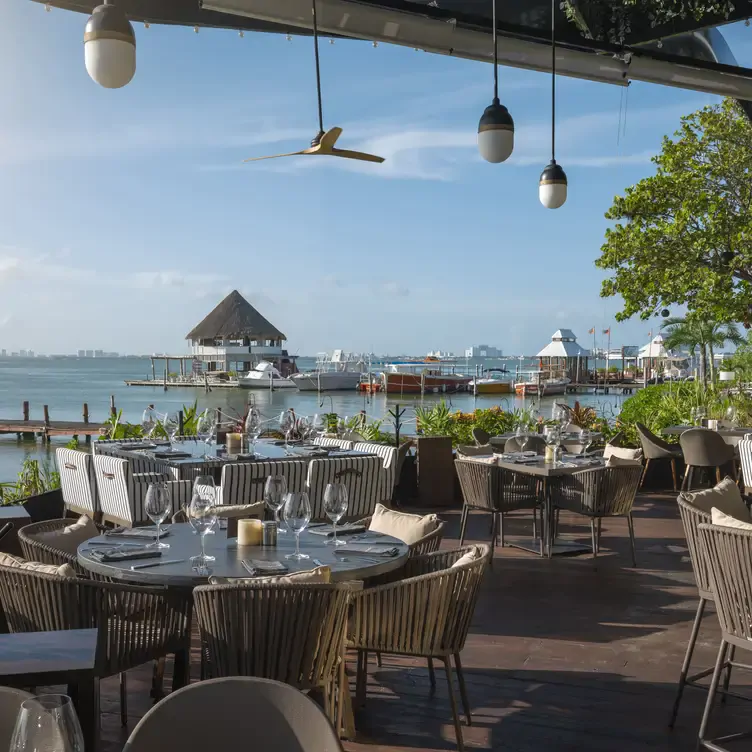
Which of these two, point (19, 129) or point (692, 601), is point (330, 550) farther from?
point (19, 129)

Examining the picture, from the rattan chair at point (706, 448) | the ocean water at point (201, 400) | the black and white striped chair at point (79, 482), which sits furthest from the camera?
the ocean water at point (201, 400)

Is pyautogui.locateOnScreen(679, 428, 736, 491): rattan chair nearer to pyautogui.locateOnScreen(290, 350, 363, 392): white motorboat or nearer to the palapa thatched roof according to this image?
the palapa thatched roof

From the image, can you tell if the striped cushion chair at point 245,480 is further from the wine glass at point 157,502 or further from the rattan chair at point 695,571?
the rattan chair at point 695,571

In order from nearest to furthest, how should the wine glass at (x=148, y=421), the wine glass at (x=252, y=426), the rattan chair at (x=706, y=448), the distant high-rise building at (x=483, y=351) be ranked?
the wine glass at (x=252, y=426) < the wine glass at (x=148, y=421) < the rattan chair at (x=706, y=448) < the distant high-rise building at (x=483, y=351)

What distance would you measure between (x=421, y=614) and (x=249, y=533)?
849 mm

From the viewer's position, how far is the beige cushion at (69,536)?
155 inches

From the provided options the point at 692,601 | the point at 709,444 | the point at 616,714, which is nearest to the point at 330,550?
the point at 616,714

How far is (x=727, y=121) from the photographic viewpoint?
1488 cm

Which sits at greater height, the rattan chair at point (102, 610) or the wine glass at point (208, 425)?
the wine glass at point (208, 425)

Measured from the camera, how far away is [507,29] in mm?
5457

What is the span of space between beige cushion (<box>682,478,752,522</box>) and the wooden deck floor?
0.78 metres

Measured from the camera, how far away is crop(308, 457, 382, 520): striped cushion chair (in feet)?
22.2

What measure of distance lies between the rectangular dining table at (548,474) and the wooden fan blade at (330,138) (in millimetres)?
3122

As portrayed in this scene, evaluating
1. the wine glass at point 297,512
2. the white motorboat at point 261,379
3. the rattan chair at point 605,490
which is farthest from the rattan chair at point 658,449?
the white motorboat at point 261,379
